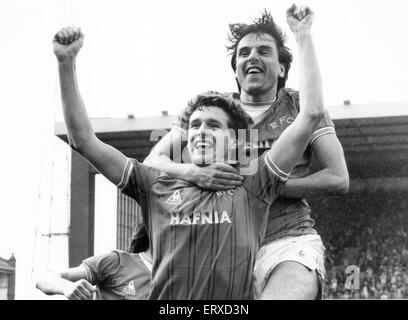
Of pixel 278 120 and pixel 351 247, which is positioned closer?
pixel 278 120

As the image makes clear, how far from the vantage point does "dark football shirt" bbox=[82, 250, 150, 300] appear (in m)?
2.77

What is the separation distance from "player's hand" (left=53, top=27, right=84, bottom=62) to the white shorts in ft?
2.49

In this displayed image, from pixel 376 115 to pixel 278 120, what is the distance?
8.01 meters

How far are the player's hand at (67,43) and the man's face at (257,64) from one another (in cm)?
64

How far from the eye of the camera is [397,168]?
12766mm

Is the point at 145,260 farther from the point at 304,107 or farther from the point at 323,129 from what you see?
the point at 304,107

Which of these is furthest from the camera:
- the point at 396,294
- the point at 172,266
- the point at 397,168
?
the point at 397,168

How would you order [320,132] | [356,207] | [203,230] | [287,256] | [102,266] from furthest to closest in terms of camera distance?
[356,207] → [102,266] → [320,132] → [287,256] → [203,230]

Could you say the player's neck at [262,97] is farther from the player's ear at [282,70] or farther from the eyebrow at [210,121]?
the eyebrow at [210,121]

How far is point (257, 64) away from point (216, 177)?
0.58m

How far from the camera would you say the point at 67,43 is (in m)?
2.18

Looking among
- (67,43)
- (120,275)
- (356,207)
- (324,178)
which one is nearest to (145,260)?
(120,275)

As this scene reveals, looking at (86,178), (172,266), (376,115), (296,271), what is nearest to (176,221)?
(172,266)
